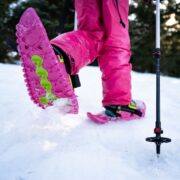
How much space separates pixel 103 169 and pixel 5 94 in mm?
1714

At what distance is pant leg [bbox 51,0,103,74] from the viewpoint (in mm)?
2230

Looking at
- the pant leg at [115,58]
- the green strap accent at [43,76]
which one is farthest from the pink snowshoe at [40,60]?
the pant leg at [115,58]

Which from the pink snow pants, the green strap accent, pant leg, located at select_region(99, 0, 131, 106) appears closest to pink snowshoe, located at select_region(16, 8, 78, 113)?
the green strap accent

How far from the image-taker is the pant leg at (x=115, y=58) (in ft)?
7.72

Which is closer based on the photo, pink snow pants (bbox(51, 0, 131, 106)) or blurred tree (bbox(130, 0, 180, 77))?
pink snow pants (bbox(51, 0, 131, 106))

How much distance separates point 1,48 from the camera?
1709cm

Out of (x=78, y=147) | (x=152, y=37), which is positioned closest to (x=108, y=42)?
(x=78, y=147)

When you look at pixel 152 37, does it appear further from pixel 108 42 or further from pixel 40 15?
pixel 108 42

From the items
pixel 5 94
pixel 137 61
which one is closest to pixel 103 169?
pixel 5 94

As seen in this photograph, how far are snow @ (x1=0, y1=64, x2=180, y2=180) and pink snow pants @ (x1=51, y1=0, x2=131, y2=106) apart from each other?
0.74 feet

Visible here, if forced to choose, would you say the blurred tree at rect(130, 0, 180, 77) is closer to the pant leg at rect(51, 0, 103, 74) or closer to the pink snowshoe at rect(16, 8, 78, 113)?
the pant leg at rect(51, 0, 103, 74)

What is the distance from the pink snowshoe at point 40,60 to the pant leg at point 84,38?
0.11 m

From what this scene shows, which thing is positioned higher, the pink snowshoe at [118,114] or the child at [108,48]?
the child at [108,48]

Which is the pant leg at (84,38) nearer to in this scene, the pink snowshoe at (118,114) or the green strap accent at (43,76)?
the green strap accent at (43,76)
